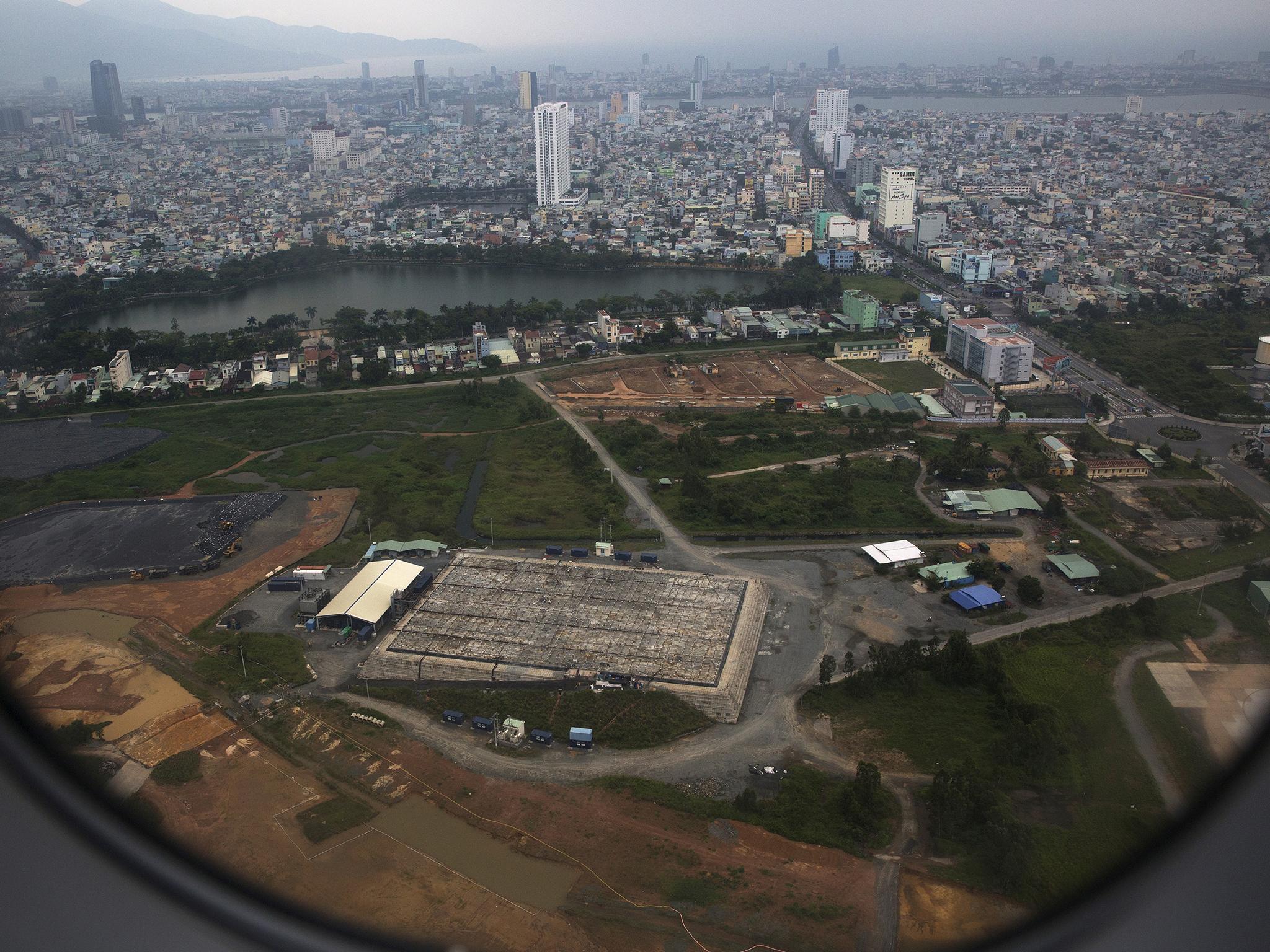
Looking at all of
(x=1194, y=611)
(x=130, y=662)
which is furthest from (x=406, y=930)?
(x=1194, y=611)

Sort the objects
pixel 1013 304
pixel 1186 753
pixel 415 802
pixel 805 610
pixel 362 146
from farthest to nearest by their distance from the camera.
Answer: pixel 362 146 → pixel 1013 304 → pixel 805 610 → pixel 415 802 → pixel 1186 753

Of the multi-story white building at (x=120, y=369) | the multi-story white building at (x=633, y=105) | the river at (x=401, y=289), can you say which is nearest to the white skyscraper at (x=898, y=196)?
the river at (x=401, y=289)

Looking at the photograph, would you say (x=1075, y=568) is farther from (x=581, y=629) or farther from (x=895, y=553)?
(x=581, y=629)

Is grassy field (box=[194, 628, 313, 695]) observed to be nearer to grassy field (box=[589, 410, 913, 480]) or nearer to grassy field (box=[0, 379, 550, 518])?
grassy field (box=[0, 379, 550, 518])

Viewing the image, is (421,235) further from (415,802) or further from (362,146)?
(415,802)

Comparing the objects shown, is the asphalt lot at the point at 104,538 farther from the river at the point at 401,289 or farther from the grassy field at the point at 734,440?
the river at the point at 401,289

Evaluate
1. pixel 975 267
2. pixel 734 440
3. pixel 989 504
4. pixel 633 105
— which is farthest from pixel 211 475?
pixel 633 105
